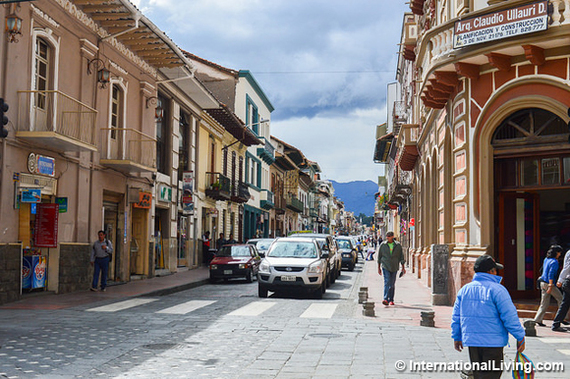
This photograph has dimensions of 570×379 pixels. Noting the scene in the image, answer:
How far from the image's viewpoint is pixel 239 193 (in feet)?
126

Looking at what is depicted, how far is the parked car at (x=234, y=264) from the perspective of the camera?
902 inches

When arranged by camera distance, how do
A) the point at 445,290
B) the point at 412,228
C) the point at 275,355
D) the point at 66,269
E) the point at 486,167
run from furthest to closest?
the point at 412,228, the point at 66,269, the point at 445,290, the point at 486,167, the point at 275,355

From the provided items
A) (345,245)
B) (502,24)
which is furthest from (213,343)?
(345,245)

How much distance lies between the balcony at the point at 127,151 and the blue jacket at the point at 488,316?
1541 centimetres

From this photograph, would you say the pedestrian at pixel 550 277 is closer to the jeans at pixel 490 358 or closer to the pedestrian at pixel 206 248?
the jeans at pixel 490 358

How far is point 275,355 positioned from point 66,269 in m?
10.2

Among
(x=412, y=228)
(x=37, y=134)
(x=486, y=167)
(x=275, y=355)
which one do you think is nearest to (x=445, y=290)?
(x=486, y=167)

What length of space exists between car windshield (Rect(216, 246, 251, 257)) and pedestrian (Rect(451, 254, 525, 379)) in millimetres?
18470

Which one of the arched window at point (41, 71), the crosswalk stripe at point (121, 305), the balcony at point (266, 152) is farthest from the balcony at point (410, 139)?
the balcony at point (266, 152)

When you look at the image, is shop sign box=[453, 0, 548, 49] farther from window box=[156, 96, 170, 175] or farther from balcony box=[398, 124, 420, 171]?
window box=[156, 96, 170, 175]

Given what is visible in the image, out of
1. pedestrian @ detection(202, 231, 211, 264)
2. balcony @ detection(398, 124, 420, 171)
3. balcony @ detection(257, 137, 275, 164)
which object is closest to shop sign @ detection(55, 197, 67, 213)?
balcony @ detection(398, 124, 420, 171)

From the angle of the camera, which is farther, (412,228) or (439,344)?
(412,228)

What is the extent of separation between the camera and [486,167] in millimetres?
14422

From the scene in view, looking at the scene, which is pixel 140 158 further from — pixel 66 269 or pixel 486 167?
pixel 486 167
